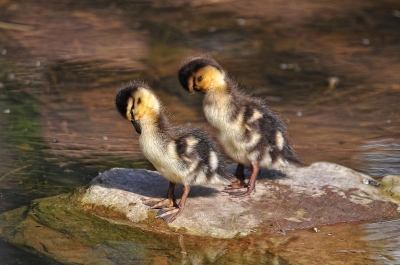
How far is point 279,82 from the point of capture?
9.52m

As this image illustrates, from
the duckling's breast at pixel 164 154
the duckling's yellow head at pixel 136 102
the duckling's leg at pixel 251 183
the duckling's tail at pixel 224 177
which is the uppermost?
the duckling's yellow head at pixel 136 102

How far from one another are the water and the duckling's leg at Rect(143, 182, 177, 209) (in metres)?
0.92

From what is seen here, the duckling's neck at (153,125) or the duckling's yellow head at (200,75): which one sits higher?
the duckling's yellow head at (200,75)

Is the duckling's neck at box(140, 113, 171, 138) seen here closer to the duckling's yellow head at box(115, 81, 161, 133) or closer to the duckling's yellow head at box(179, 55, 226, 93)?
the duckling's yellow head at box(115, 81, 161, 133)

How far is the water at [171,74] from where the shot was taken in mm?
6984

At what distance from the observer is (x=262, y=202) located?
219 inches

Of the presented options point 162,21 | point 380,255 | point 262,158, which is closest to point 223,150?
point 262,158

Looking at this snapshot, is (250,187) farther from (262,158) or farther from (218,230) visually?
(218,230)

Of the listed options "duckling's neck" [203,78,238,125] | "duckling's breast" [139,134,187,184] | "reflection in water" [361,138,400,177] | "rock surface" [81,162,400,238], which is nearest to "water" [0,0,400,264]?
"reflection in water" [361,138,400,177]

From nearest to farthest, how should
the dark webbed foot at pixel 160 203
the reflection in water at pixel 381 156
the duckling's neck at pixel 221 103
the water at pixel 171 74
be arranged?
1. the dark webbed foot at pixel 160 203
2. the duckling's neck at pixel 221 103
3. the reflection in water at pixel 381 156
4. the water at pixel 171 74

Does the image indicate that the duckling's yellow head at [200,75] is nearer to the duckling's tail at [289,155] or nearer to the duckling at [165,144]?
the duckling at [165,144]

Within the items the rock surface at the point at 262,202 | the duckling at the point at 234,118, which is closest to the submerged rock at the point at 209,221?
the rock surface at the point at 262,202

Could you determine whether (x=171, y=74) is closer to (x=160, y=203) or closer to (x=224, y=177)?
(x=224, y=177)

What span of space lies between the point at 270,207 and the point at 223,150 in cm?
65
